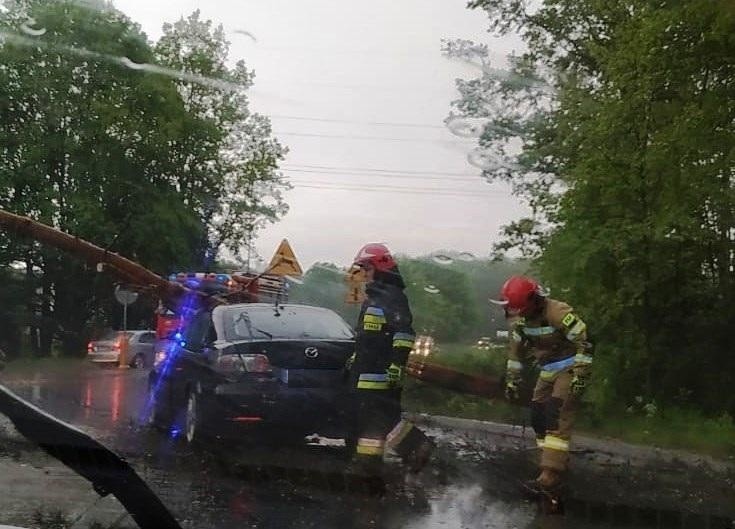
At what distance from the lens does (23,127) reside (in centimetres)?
773

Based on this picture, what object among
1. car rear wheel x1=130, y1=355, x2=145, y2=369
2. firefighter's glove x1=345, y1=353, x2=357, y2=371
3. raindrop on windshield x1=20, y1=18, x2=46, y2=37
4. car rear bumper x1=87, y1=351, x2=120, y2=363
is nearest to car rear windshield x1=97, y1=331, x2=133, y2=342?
car rear bumper x1=87, y1=351, x2=120, y2=363

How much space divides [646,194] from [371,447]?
3466mm

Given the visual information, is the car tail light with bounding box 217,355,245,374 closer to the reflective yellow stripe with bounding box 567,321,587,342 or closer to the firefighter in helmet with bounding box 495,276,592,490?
the firefighter in helmet with bounding box 495,276,592,490

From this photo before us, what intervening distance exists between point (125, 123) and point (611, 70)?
4.41 m

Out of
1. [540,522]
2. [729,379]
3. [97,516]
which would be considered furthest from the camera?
[729,379]

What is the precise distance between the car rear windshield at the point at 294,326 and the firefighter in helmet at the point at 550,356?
1.22m

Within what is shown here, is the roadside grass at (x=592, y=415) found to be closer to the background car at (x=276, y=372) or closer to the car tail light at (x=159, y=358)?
the background car at (x=276, y=372)

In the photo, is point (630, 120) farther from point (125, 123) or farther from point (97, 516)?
point (97, 516)

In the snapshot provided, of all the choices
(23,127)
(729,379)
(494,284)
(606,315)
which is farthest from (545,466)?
(23,127)

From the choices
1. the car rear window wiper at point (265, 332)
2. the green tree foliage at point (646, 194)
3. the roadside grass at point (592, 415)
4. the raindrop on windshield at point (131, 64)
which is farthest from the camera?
the green tree foliage at point (646, 194)

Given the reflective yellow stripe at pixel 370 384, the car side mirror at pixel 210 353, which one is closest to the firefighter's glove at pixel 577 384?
the reflective yellow stripe at pixel 370 384

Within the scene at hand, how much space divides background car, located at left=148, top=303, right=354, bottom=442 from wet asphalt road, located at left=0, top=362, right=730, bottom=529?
0.25 meters

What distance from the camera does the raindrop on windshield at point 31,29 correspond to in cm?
822

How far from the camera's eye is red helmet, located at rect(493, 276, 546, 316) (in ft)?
21.5
